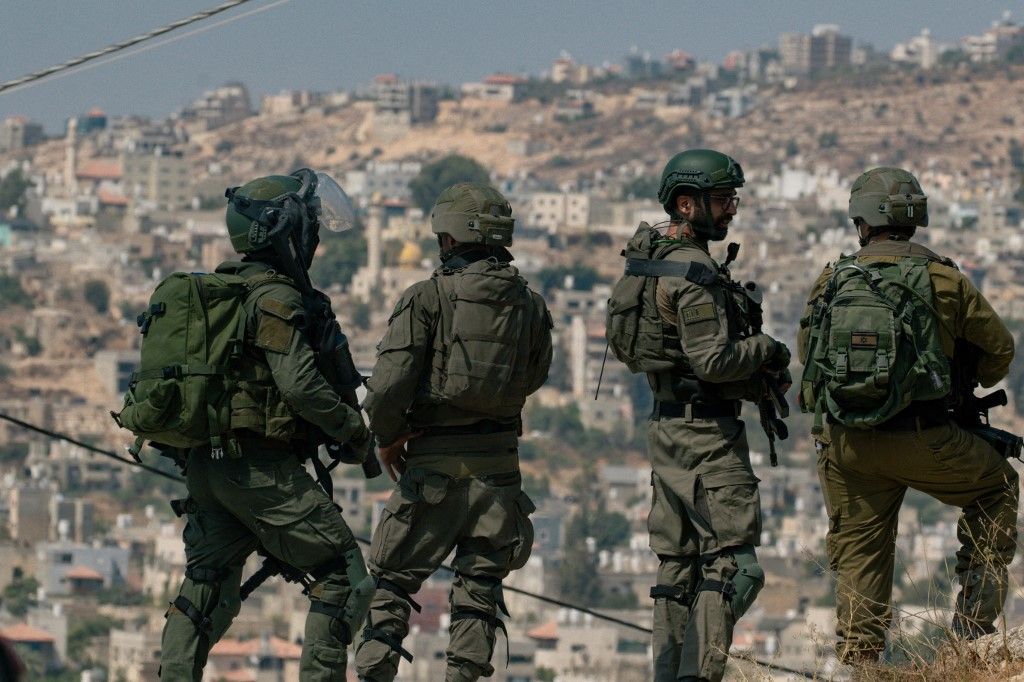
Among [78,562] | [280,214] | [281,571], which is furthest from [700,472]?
[78,562]

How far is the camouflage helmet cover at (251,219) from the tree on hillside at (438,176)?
156985 millimetres

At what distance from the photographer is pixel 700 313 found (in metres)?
6.20

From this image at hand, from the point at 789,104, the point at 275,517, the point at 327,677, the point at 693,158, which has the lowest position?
the point at 327,677

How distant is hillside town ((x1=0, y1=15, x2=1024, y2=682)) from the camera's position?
82.2 meters

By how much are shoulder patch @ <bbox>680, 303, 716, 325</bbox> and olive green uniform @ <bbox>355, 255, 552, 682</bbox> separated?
0.45m

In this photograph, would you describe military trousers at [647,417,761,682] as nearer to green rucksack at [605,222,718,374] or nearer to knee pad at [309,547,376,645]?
green rucksack at [605,222,718,374]

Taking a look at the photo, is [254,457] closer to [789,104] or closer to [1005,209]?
[1005,209]

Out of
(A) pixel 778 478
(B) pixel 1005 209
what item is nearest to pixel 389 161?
(B) pixel 1005 209

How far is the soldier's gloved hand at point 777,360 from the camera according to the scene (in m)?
6.33

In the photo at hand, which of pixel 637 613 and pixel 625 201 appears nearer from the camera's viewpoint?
pixel 637 613

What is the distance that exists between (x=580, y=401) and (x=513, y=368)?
121 meters

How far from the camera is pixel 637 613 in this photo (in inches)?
3438

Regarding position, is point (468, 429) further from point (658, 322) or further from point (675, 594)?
point (675, 594)

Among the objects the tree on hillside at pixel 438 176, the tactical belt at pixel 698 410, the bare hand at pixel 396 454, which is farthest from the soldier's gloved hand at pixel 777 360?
the tree on hillside at pixel 438 176
